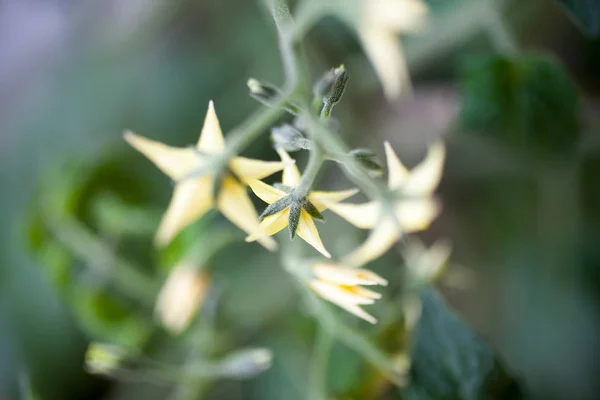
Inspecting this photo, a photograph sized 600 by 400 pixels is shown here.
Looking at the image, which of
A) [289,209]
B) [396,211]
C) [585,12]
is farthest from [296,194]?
[585,12]

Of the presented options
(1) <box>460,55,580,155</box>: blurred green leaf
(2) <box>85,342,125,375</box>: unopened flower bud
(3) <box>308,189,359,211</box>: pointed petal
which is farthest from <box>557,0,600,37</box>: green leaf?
(2) <box>85,342,125,375</box>: unopened flower bud

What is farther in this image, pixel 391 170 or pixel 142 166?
pixel 142 166

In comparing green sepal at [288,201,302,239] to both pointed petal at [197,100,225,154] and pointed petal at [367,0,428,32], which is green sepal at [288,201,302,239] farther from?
pointed petal at [367,0,428,32]

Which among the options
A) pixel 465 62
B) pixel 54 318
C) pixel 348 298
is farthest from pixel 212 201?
pixel 54 318

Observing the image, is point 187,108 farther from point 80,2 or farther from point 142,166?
point 80,2

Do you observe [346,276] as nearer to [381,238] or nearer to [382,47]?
[381,238]

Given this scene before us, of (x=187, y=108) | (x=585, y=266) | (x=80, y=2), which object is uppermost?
(x=80, y=2)
